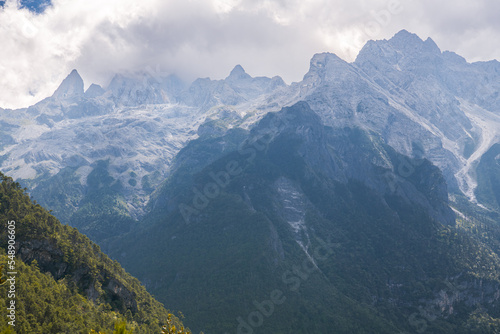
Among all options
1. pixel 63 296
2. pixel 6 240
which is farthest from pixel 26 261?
pixel 63 296

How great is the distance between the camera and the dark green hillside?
116 meters

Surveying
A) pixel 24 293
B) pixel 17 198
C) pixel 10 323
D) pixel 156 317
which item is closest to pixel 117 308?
pixel 156 317

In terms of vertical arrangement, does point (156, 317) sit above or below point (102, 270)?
below

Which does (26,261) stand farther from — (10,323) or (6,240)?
(10,323)

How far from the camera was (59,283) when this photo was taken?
14400cm

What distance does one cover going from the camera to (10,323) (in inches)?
3647

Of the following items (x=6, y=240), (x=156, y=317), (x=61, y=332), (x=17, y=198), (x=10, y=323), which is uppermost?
(x=17, y=198)

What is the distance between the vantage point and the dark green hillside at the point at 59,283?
116 metres

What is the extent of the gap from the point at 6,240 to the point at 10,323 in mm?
61449

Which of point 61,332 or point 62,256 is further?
point 62,256

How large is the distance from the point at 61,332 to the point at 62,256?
51102 millimetres

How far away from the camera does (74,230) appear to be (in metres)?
189

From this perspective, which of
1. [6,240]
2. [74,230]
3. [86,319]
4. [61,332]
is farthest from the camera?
[74,230]

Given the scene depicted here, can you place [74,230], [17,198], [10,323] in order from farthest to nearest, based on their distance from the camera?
[74,230] → [17,198] → [10,323]
